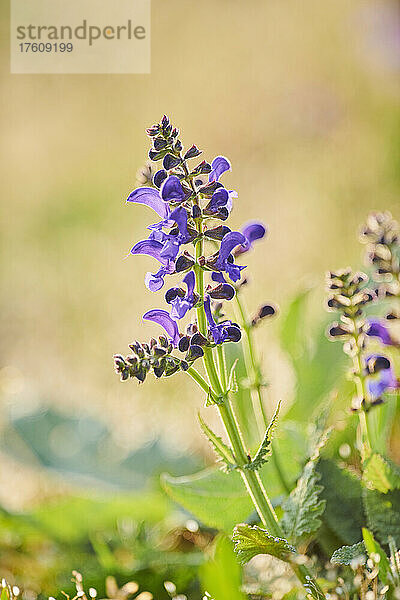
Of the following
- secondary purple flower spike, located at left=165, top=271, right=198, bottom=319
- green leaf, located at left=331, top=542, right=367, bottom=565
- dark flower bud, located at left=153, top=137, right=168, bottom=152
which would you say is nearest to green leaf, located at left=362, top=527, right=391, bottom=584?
green leaf, located at left=331, top=542, right=367, bottom=565

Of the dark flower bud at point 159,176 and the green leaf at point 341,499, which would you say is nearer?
the dark flower bud at point 159,176

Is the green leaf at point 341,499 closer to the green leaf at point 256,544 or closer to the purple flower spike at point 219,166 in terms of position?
the green leaf at point 256,544

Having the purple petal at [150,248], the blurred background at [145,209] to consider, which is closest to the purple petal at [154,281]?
the purple petal at [150,248]

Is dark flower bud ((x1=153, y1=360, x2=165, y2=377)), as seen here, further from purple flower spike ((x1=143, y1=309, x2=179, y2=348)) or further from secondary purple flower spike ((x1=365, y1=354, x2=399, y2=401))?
secondary purple flower spike ((x1=365, y1=354, x2=399, y2=401))

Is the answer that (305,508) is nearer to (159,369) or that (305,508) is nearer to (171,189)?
(159,369)

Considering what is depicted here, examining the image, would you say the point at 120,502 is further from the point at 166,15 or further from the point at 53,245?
the point at 166,15
